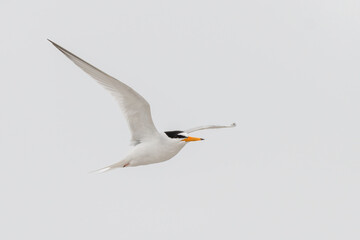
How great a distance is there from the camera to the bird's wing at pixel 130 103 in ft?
25.1

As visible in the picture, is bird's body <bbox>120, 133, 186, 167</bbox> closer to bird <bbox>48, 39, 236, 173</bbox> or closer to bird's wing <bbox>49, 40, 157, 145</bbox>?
bird <bbox>48, 39, 236, 173</bbox>

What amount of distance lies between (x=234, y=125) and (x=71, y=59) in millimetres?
4459

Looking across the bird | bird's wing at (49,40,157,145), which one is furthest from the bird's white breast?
bird's wing at (49,40,157,145)

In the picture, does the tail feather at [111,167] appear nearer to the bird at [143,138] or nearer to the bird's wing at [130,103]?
the bird at [143,138]

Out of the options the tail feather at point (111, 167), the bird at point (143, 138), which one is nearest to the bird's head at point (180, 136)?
the bird at point (143, 138)

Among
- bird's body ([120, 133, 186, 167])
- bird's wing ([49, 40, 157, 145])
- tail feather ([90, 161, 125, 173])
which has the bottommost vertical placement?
tail feather ([90, 161, 125, 173])

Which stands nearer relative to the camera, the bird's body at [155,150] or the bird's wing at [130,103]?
the bird's wing at [130,103]

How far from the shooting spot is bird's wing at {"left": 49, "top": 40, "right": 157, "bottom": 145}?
765 cm

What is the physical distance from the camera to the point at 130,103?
333 inches

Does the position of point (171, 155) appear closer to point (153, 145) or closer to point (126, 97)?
point (153, 145)

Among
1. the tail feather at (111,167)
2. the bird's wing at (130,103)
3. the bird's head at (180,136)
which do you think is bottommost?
the tail feather at (111,167)

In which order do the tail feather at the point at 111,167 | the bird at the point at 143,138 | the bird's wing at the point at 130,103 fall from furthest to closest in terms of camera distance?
the tail feather at the point at 111,167, the bird at the point at 143,138, the bird's wing at the point at 130,103

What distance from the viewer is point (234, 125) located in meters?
11.0

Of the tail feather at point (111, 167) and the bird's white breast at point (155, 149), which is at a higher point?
the bird's white breast at point (155, 149)
